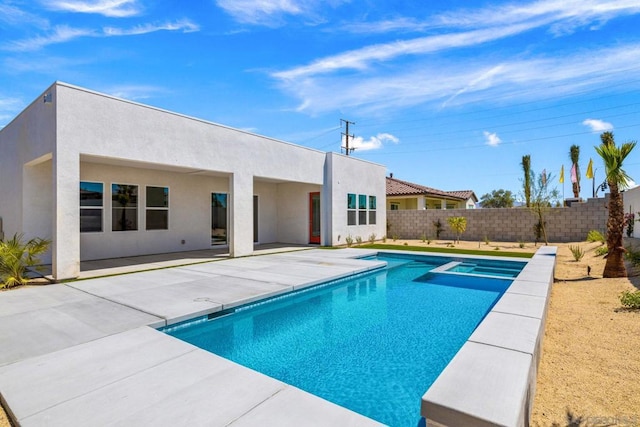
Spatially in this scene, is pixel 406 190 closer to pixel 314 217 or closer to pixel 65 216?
pixel 314 217

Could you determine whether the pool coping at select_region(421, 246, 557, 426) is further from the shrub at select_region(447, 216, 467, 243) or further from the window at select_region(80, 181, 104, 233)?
the shrub at select_region(447, 216, 467, 243)

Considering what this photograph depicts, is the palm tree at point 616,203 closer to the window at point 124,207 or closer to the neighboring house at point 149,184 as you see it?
the neighboring house at point 149,184

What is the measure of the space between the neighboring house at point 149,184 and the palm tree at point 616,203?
10360 millimetres

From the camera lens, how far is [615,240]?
8750 mm

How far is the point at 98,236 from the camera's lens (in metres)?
11.6

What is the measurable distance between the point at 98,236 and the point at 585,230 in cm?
2197

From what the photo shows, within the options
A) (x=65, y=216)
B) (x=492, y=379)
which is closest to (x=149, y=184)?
(x=65, y=216)

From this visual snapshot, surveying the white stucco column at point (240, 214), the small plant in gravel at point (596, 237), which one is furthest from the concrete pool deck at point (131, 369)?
the small plant in gravel at point (596, 237)

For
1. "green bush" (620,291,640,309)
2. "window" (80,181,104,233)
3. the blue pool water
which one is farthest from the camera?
"window" (80,181,104,233)

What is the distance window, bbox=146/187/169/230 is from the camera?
12.9 metres

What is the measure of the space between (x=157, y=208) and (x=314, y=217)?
24.2ft

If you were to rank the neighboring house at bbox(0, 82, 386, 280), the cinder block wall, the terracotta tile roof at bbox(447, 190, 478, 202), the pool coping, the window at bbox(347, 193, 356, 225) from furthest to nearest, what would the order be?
the terracotta tile roof at bbox(447, 190, 478, 202)
the window at bbox(347, 193, 356, 225)
the cinder block wall
the neighboring house at bbox(0, 82, 386, 280)
the pool coping

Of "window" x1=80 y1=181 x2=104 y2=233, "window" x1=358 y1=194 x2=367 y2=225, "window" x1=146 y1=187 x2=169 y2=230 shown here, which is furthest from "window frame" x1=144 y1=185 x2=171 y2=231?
"window" x1=358 y1=194 x2=367 y2=225

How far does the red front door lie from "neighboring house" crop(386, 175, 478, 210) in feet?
39.4
